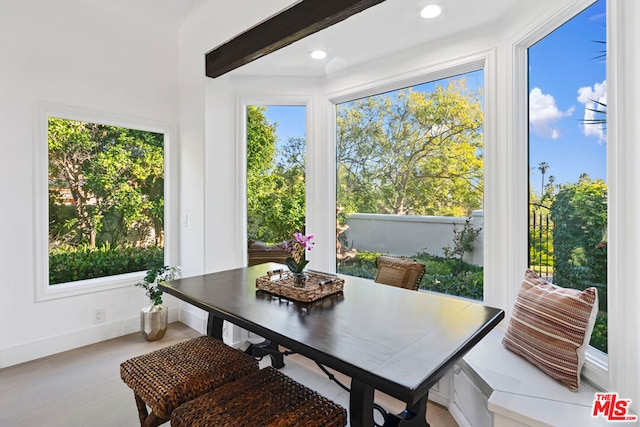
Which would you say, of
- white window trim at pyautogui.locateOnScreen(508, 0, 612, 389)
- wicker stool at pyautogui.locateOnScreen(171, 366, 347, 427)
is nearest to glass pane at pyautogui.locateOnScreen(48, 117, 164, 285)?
wicker stool at pyautogui.locateOnScreen(171, 366, 347, 427)

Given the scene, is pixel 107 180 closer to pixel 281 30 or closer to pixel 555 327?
pixel 281 30

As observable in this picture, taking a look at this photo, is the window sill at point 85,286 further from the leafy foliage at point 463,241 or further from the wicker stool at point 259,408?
the leafy foliage at point 463,241

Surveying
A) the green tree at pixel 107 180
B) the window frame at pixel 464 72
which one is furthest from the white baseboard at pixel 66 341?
the window frame at pixel 464 72

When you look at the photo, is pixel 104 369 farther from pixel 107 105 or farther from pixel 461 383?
pixel 461 383

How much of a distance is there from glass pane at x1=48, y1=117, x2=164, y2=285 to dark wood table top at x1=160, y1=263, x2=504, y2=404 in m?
1.71

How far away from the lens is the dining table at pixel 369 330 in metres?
1.03

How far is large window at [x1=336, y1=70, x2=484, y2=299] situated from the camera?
8.05 feet

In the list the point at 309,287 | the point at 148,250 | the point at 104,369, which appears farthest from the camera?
the point at 148,250

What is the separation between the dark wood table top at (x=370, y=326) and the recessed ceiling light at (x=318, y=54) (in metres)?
1.91

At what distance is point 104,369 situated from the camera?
2.58 m

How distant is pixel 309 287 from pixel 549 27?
195 cm

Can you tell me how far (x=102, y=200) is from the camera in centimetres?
320

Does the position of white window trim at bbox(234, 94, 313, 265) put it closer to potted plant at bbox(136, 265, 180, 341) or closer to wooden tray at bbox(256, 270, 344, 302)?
potted plant at bbox(136, 265, 180, 341)

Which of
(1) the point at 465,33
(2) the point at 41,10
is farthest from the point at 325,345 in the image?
(2) the point at 41,10
